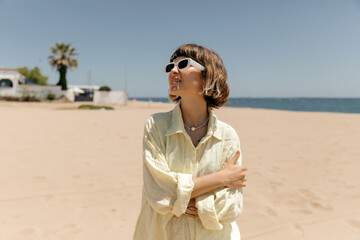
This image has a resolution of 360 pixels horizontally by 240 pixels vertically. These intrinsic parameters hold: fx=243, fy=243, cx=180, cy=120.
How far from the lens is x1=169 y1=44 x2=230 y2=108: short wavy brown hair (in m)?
1.45

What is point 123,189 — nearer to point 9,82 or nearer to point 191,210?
point 191,210

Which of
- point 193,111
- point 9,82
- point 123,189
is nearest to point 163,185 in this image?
point 193,111

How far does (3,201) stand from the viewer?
3.93 metres

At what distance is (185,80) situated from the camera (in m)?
1.43

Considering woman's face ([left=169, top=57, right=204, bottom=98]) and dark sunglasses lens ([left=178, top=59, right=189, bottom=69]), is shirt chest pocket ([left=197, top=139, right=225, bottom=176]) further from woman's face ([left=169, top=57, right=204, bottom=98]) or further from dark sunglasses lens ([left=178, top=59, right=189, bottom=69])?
dark sunglasses lens ([left=178, top=59, right=189, bottom=69])

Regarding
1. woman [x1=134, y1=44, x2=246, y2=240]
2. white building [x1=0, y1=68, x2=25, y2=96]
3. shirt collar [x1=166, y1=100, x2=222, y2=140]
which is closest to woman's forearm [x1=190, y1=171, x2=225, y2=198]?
woman [x1=134, y1=44, x2=246, y2=240]

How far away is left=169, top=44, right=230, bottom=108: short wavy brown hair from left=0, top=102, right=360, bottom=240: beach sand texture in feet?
8.14

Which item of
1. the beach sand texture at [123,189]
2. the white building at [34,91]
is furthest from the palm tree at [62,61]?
the beach sand texture at [123,189]

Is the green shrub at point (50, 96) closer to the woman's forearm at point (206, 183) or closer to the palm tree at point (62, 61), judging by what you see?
the palm tree at point (62, 61)

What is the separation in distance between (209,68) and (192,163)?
57 cm

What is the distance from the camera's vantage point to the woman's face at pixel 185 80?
4.69ft

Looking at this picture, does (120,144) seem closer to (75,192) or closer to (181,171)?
(75,192)

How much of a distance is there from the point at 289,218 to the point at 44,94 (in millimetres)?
38035

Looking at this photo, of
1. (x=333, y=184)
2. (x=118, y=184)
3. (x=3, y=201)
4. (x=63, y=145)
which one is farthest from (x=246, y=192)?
(x=63, y=145)
